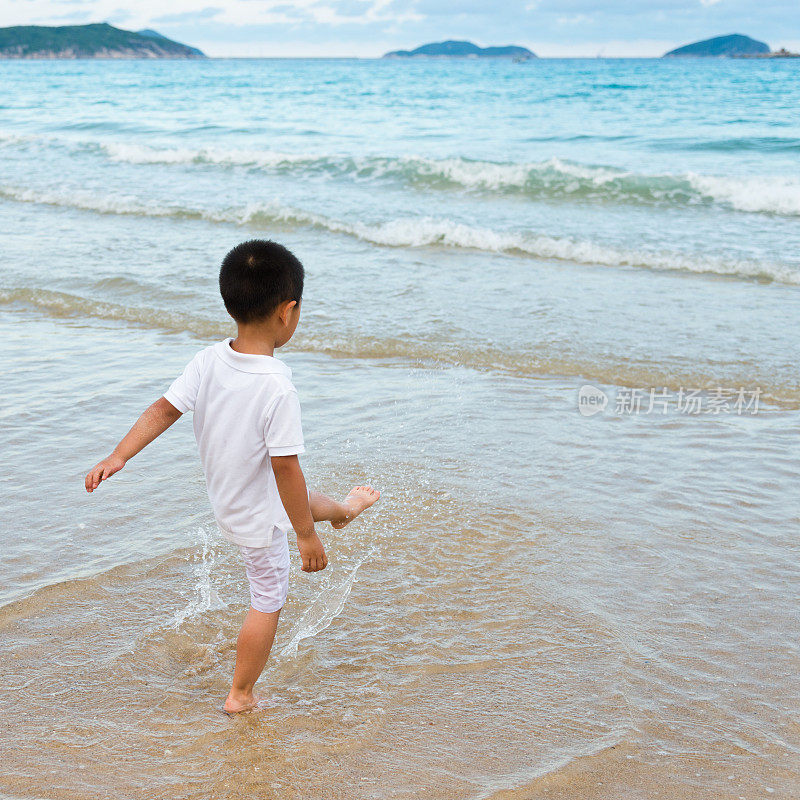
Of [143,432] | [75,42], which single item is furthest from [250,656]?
[75,42]

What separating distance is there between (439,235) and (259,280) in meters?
7.97

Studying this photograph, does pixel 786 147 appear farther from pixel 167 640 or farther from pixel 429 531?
pixel 167 640

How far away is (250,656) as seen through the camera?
2451mm

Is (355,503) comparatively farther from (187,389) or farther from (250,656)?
(187,389)

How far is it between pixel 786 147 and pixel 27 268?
622 inches

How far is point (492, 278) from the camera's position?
8.16m

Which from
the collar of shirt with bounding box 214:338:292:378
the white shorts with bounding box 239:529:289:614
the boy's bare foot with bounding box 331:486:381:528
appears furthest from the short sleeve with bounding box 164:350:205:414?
the boy's bare foot with bounding box 331:486:381:528

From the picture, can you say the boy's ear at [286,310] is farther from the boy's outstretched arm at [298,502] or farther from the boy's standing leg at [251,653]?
the boy's standing leg at [251,653]

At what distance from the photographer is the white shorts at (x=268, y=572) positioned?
245 centimetres

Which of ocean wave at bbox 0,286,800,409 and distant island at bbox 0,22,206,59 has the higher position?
distant island at bbox 0,22,206,59

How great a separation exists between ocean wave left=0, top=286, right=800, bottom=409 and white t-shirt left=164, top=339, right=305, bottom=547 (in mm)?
3492

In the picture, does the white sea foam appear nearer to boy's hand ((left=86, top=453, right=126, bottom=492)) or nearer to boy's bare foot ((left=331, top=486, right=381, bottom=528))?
boy's bare foot ((left=331, top=486, right=381, bottom=528))

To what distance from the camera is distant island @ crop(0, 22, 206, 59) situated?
12244 centimetres

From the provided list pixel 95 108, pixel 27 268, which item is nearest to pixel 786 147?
pixel 27 268
